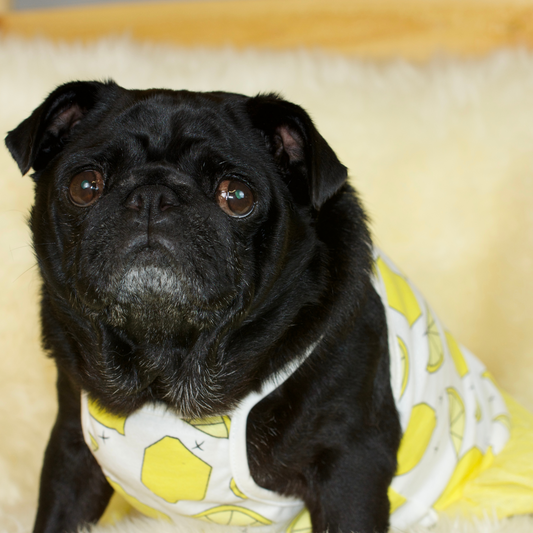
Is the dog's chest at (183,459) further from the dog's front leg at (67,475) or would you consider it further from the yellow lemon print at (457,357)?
the yellow lemon print at (457,357)


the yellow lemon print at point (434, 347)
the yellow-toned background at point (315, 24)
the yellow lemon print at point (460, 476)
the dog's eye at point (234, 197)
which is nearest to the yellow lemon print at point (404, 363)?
the yellow lemon print at point (434, 347)

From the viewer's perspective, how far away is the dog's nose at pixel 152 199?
139cm

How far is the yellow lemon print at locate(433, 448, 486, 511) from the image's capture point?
1967mm

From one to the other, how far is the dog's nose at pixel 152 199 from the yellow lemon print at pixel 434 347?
0.89 meters

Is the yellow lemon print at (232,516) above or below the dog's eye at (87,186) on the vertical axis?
below

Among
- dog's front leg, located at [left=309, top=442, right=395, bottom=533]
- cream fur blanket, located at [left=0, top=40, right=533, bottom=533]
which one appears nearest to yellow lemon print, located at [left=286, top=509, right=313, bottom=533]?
dog's front leg, located at [left=309, top=442, right=395, bottom=533]

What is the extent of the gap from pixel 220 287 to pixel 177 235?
145 mm

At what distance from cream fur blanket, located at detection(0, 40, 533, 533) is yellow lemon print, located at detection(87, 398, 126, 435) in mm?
1177

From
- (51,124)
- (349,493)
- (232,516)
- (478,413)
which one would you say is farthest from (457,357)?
(51,124)

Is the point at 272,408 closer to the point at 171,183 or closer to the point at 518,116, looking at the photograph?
the point at 171,183

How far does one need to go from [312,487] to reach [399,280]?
65cm

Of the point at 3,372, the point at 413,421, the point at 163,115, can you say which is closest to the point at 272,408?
the point at 413,421

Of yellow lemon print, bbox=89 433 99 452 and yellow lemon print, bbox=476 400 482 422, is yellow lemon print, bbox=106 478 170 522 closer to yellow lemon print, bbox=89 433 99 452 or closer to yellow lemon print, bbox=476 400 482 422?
yellow lemon print, bbox=89 433 99 452

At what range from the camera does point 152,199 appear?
4.55ft
